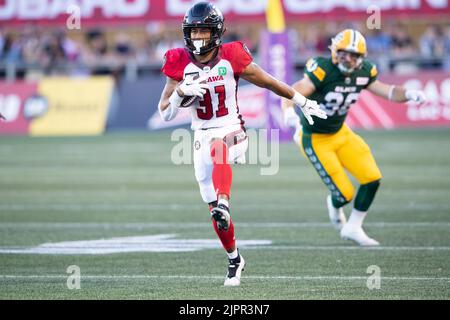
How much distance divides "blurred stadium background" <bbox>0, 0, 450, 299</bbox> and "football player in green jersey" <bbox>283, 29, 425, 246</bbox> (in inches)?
15.5

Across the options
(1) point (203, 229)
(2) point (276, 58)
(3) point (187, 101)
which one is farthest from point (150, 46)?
(3) point (187, 101)

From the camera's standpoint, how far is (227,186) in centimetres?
663

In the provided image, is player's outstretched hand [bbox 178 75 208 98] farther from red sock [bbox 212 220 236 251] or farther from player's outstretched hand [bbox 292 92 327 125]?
red sock [bbox 212 220 236 251]

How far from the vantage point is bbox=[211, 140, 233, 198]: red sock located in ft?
21.7

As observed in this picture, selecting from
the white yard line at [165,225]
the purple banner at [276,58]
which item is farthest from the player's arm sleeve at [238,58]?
the purple banner at [276,58]

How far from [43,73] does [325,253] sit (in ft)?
52.0

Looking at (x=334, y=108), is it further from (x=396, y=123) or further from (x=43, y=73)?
(x=43, y=73)

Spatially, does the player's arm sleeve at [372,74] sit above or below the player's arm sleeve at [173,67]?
above

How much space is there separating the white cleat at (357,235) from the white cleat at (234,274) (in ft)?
6.04

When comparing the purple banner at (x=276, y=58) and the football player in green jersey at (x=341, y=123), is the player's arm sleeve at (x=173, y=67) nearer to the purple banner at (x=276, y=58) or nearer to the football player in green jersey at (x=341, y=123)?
the football player in green jersey at (x=341, y=123)

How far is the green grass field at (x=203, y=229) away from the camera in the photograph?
6.54 metres

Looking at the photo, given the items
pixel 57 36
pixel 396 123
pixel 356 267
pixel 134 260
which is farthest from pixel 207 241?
pixel 57 36

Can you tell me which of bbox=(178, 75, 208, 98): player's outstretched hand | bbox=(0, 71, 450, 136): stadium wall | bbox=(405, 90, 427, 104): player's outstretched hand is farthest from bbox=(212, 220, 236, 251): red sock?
bbox=(0, 71, 450, 136): stadium wall

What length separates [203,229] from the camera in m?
9.45
